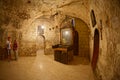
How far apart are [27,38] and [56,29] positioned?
278cm

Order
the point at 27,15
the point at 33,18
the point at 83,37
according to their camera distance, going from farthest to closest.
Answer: the point at 83,37, the point at 33,18, the point at 27,15

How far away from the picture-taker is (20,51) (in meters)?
10.5

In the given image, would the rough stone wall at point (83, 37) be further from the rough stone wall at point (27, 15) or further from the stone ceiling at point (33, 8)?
the stone ceiling at point (33, 8)

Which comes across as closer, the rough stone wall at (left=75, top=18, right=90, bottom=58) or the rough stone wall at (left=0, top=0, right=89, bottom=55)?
the rough stone wall at (left=0, top=0, right=89, bottom=55)

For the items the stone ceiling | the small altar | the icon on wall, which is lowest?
the small altar

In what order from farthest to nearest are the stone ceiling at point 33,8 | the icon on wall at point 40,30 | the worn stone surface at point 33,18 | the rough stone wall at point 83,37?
1. the icon on wall at point 40,30
2. the rough stone wall at point 83,37
3. the worn stone surface at point 33,18
4. the stone ceiling at point 33,8

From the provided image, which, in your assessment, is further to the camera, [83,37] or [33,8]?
[83,37]

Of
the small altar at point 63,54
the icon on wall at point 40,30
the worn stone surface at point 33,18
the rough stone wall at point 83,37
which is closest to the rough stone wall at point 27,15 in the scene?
the worn stone surface at point 33,18

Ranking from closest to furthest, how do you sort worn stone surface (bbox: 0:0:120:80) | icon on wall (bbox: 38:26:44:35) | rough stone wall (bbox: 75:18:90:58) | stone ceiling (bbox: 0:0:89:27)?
1. stone ceiling (bbox: 0:0:89:27)
2. worn stone surface (bbox: 0:0:120:80)
3. rough stone wall (bbox: 75:18:90:58)
4. icon on wall (bbox: 38:26:44:35)

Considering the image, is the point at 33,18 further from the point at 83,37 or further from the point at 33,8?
the point at 83,37

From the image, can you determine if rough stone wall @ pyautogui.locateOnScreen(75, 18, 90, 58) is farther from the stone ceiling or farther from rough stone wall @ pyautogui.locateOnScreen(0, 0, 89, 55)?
the stone ceiling

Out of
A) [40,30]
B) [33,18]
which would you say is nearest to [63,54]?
[33,18]

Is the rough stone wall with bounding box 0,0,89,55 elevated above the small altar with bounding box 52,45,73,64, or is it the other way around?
the rough stone wall with bounding box 0,0,89,55

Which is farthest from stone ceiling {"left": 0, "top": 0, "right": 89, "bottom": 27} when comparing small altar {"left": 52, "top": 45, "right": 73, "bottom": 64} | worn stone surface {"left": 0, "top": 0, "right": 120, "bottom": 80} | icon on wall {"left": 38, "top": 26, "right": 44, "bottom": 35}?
small altar {"left": 52, "top": 45, "right": 73, "bottom": 64}
